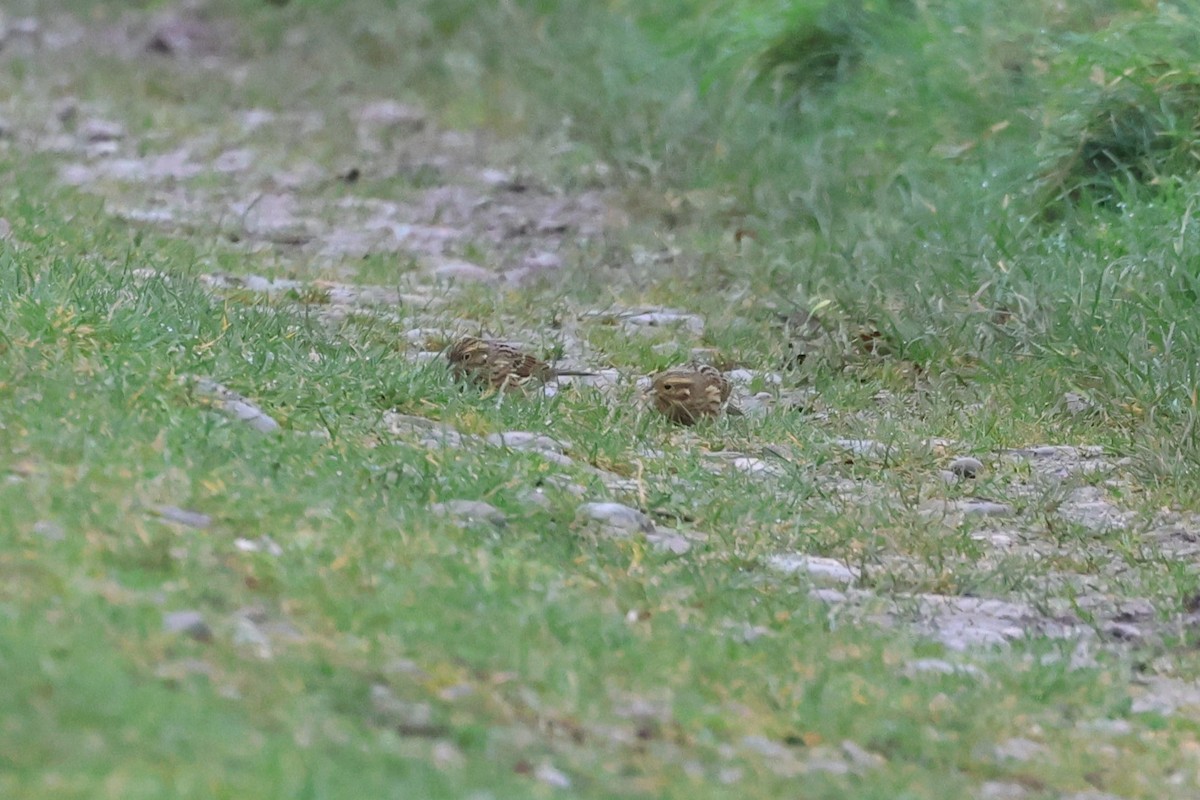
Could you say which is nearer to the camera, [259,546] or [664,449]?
[259,546]

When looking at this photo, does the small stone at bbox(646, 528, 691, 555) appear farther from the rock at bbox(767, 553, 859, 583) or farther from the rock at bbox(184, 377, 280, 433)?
the rock at bbox(184, 377, 280, 433)

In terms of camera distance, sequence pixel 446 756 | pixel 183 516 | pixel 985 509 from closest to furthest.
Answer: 1. pixel 446 756
2. pixel 183 516
3. pixel 985 509

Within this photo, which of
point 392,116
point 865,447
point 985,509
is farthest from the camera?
point 392,116

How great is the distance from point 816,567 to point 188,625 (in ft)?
5.16

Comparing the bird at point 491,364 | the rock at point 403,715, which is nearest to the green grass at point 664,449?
the rock at point 403,715

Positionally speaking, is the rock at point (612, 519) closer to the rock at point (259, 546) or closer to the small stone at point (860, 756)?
the rock at point (259, 546)

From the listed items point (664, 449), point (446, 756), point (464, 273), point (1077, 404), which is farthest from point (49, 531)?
point (464, 273)

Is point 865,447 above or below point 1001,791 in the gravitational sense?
below

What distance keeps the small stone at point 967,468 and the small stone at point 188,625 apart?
2443 millimetres

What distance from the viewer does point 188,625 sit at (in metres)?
2.71

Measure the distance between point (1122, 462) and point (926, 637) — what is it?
1420 millimetres

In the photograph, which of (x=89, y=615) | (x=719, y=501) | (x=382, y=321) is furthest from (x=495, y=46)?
(x=89, y=615)

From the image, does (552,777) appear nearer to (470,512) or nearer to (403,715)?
(403,715)

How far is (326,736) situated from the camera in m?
2.47
